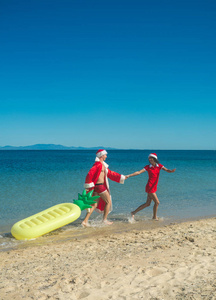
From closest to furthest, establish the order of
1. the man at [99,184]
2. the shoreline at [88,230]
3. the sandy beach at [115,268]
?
1. the sandy beach at [115,268]
2. the shoreline at [88,230]
3. the man at [99,184]

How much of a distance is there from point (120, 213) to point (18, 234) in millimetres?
3583

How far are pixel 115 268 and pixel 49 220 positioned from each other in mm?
2417

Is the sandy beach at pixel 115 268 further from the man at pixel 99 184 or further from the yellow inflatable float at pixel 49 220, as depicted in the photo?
the man at pixel 99 184

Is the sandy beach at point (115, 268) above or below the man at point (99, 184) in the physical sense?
below

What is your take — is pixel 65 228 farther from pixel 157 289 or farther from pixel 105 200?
pixel 157 289

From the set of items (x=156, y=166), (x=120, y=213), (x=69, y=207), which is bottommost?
(x=120, y=213)

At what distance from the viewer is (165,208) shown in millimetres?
8906

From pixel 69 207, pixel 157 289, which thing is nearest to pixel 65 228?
pixel 69 207

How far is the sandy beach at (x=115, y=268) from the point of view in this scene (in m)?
3.09

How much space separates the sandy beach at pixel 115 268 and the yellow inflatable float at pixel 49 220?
13.8 inches

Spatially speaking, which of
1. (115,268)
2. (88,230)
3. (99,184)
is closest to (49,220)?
(88,230)

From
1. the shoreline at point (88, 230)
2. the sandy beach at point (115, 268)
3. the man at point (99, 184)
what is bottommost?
the shoreline at point (88, 230)

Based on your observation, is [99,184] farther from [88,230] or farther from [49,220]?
[49,220]

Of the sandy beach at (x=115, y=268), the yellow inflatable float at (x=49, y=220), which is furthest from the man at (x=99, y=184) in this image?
the sandy beach at (x=115, y=268)
